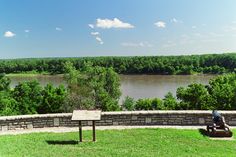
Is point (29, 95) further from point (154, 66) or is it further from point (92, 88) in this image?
point (154, 66)

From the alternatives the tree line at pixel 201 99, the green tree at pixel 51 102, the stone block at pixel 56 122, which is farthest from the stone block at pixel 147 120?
the green tree at pixel 51 102

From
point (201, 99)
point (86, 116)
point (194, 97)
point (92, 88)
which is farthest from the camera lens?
point (92, 88)

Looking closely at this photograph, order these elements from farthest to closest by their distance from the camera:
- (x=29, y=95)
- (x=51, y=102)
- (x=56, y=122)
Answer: (x=29, y=95) < (x=51, y=102) < (x=56, y=122)

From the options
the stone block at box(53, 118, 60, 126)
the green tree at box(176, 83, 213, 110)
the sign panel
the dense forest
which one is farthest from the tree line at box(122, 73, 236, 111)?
the dense forest

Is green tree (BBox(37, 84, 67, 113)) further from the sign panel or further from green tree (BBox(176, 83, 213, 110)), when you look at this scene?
the sign panel

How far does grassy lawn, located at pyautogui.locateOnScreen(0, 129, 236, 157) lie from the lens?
331 inches

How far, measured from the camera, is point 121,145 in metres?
9.01

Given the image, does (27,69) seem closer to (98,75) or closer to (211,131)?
(98,75)

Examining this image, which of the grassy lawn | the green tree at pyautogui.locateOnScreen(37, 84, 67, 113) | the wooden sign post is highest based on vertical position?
the wooden sign post

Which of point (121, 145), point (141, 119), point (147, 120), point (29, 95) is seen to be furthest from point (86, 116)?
point (29, 95)

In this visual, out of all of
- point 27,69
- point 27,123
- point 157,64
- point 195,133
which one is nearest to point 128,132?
point 195,133

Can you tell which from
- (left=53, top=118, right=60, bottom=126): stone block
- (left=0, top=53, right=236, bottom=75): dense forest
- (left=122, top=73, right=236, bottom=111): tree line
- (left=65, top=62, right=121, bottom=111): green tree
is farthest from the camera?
(left=0, top=53, right=236, bottom=75): dense forest

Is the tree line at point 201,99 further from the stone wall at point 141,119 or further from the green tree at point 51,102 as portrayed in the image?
the stone wall at point 141,119

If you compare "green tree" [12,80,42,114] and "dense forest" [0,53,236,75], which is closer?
"green tree" [12,80,42,114]
